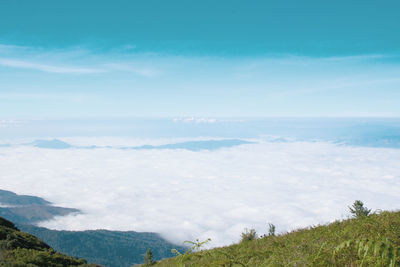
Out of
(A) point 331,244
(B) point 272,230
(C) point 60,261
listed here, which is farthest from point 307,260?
(C) point 60,261

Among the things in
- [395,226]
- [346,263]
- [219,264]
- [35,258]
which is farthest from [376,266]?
[35,258]

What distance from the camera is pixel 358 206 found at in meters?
24.2

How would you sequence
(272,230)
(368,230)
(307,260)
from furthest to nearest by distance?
(272,230)
(368,230)
(307,260)

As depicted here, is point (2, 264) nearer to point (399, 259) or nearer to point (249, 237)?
point (249, 237)

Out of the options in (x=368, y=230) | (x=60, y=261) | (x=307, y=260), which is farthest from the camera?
(x=60, y=261)

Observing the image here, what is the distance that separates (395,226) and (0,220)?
43.0 metres

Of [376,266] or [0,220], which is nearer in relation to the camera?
[376,266]

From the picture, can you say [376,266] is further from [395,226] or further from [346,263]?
[395,226]

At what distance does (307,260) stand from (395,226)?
3.78m

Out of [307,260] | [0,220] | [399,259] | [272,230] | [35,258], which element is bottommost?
[0,220]

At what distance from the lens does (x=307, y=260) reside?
419cm

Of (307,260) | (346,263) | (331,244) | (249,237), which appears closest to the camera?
(346,263)

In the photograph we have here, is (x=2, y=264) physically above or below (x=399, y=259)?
below

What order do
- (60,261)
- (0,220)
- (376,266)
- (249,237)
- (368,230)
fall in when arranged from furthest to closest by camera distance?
(0,220)
(60,261)
(249,237)
(368,230)
(376,266)
